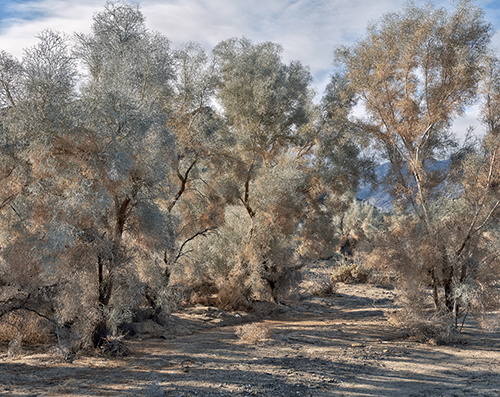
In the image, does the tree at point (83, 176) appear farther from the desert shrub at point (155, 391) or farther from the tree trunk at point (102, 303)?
the desert shrub at point (155, 391)

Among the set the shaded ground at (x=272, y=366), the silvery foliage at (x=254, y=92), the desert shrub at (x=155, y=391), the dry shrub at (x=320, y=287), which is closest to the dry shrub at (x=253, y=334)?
the shaded ground at (x=272, y=366)

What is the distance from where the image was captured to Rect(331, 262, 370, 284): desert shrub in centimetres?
2300

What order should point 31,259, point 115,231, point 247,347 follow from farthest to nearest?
point 247,347
point 115,231
point 31,259

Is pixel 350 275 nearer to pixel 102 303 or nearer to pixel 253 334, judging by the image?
pixel 253 334

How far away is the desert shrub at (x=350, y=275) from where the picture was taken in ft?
75.5

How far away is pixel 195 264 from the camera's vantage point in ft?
44.6

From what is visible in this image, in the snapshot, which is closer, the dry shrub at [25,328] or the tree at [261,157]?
the dry shrub at [25,328]

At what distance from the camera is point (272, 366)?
26.9 ft

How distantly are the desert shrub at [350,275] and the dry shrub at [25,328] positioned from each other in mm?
17011

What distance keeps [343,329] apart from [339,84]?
1042 centimetres

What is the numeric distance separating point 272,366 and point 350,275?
1596cm

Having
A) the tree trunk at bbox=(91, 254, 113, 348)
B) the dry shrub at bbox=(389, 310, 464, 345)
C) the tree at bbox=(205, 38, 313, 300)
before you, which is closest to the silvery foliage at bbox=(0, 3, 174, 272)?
the tree trunk at bbox=(91, 254, 113, 348)

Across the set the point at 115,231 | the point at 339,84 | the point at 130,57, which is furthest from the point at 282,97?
the point at 115,231

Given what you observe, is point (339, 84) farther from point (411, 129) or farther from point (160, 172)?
point (160, 172)
